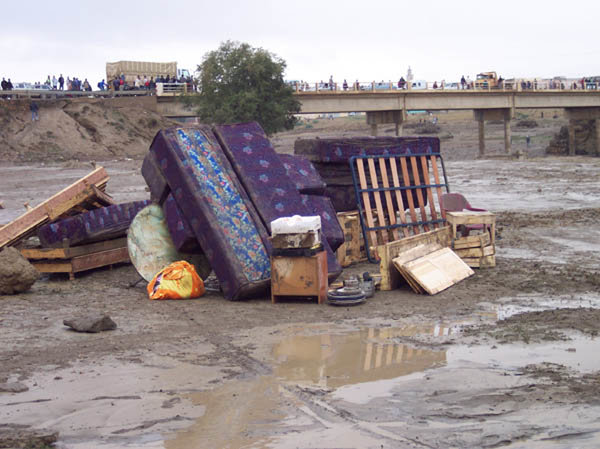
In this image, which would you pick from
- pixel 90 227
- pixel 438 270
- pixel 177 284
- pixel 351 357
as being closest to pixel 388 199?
pixel 438 270

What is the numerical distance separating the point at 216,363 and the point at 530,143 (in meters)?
71.6

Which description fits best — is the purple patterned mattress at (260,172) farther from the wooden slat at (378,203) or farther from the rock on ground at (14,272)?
the rock on ground at (14,272)

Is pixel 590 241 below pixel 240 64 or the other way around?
below

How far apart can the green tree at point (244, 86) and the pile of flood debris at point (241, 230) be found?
35.7 metres

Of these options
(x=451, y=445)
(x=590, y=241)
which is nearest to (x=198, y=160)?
(x=451, y=445)

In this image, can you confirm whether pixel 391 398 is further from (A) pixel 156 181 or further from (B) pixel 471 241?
(B) pixel 471 241

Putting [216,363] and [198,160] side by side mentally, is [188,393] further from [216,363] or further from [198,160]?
[198,160]

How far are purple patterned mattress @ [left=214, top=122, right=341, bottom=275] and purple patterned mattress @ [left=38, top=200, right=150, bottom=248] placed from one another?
2.14m

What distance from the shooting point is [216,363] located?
8.27m

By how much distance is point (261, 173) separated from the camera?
12648mm

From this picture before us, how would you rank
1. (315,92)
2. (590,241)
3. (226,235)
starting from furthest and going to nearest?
(315,92)
(590,241)
(226,235)

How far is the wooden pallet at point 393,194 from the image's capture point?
15.0 m

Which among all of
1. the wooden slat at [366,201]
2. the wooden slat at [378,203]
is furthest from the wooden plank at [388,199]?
the wooden slat at [366,201]

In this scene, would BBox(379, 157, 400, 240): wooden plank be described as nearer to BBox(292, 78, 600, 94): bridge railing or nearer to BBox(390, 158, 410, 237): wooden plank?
BBox(390, 158, 410, 237): wooden plank
